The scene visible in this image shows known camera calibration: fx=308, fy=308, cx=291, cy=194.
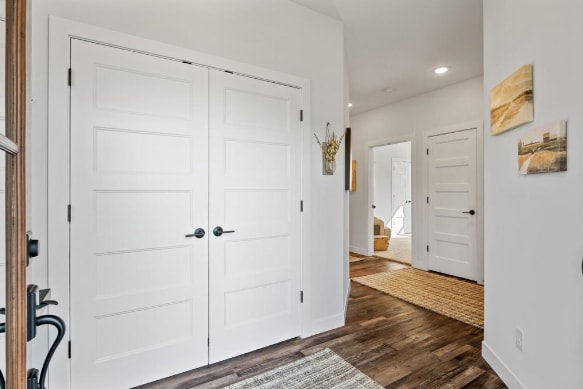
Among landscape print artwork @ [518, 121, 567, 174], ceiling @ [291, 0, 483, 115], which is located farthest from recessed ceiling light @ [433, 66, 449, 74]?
landscape print artwork @ [518, 121, 567, 174]

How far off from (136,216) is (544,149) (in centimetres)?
230

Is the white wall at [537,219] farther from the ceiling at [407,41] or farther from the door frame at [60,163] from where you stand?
the door frame at [60,163]

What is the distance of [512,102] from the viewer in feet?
6.05

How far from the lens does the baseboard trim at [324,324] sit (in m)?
2.59

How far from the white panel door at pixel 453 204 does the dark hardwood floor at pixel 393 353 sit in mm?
1567

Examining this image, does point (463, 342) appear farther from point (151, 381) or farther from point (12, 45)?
point (12, 45)

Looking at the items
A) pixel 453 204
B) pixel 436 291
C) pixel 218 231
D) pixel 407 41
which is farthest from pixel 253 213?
pixel 453 204

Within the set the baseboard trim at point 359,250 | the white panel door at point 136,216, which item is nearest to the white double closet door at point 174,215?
the white panel door at point 136,216

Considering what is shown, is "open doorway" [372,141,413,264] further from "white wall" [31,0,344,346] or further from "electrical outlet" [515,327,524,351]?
"electrical outlet" [515,327,524,351]

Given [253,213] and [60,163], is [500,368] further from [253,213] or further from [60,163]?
[60,163]

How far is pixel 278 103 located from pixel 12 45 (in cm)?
191

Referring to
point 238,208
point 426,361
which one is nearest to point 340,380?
point 426,361

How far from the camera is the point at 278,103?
2.46 m

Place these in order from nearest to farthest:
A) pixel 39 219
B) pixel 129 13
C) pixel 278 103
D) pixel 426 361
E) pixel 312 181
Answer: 1. pixel 39 219
2. pixel 129 13
3. pixel 426 361
4. pixel 278 103
5. pixel 312 181
